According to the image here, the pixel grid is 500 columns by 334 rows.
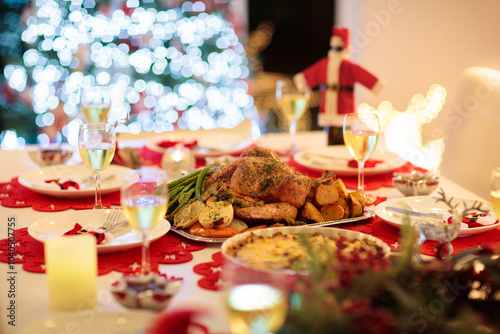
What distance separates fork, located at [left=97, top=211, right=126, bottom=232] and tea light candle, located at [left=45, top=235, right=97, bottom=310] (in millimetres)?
361

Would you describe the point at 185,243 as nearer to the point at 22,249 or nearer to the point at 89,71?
the point at 22,249

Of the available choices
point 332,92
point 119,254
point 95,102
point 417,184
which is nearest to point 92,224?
point 119,254

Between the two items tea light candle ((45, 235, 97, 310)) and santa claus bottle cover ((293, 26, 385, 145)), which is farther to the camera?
santa claus bottle cover ((293, 26, 385, 145))

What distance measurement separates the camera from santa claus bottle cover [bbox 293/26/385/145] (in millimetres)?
2480

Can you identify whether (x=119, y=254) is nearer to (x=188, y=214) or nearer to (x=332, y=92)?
(x=188, y=214)

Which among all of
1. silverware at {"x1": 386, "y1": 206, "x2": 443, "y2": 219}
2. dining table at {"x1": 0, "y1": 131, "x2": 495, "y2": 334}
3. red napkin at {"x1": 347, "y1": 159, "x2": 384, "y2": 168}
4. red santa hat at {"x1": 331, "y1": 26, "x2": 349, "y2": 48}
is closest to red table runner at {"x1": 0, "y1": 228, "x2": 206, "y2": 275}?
dining table at {"x1": 0, "y1": 131, "x2": 495, "y2": 334}

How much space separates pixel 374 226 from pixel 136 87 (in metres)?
3.42

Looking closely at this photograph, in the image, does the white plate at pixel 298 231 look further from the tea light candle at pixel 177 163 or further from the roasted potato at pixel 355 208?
the tea light candle at pixel 177 163

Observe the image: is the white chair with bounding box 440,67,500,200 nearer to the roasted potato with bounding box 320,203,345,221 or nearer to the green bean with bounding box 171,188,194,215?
the roasted potato with bounding box 320,203,345,221

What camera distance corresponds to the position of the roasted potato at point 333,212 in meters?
1.39

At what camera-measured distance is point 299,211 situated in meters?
1.40

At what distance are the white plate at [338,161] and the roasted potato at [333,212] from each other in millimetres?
493

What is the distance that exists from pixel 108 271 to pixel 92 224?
25cm

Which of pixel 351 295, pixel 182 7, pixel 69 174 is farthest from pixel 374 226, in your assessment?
pixel 182 7
